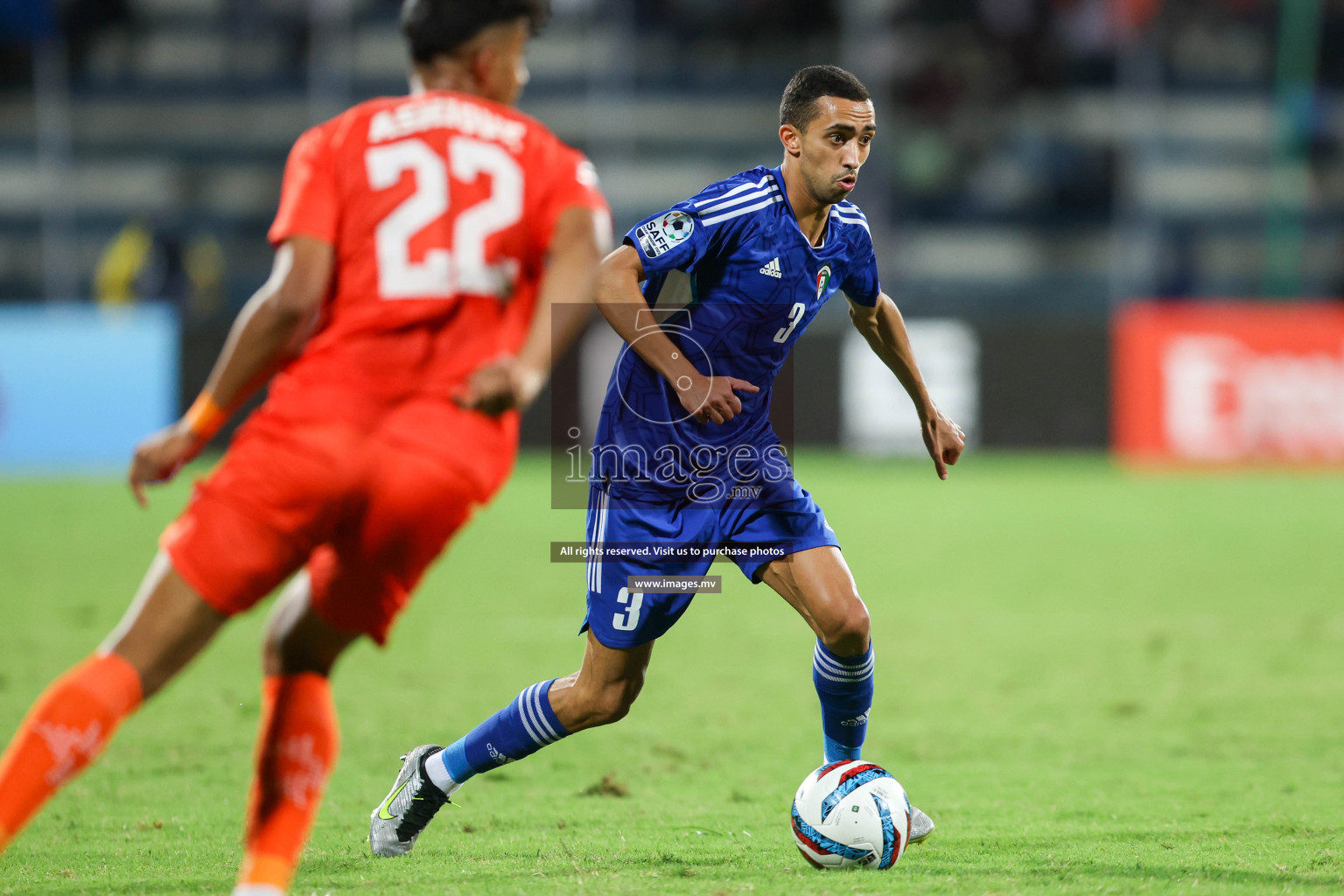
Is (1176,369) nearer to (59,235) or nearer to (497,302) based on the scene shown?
(59,235)

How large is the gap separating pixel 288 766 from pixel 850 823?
159cm

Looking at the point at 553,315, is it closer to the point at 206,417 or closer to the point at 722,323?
the point at 206,417

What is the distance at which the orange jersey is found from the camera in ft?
9.55

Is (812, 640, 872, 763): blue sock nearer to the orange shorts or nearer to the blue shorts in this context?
the blue shorts

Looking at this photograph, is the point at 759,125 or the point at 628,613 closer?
the point at 628,613

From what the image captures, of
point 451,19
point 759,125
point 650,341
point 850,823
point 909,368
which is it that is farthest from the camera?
point 759,125

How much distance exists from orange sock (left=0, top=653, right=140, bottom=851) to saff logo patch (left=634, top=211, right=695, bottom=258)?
190 centimetres

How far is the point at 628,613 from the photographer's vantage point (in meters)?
4.13

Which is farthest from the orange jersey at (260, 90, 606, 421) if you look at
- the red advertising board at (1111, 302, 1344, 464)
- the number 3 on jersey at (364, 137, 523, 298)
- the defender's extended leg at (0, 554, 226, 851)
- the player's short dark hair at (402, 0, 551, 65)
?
the red advertising board at (1111, 302, 1344, 464)

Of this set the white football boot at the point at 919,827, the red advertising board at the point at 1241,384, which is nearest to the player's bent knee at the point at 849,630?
the white football boot at the point at 919,827

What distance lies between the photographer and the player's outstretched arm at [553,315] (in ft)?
9.30

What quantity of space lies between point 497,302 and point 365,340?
0.27 meters

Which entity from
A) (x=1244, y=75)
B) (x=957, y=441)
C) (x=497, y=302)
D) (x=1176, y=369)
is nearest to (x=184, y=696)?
(x=957, y=441)

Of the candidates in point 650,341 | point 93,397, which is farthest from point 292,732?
point 93,397
